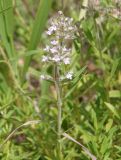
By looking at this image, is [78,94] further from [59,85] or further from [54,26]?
[54,26]

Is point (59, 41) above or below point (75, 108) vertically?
above

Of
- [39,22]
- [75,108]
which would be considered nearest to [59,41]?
[75,108]

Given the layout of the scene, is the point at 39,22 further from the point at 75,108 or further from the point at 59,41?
the point at 59,41

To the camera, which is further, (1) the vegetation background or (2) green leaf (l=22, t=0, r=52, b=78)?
(2) green leaf (l=22, t=0, r=52, b=78)

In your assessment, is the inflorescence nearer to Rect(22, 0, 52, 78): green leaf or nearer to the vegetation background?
the vegetation background

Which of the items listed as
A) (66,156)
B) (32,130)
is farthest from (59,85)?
(32,130)

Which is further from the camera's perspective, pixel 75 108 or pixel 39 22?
pixel 39 22

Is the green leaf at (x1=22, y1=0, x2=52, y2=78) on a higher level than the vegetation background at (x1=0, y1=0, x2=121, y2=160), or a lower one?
higher

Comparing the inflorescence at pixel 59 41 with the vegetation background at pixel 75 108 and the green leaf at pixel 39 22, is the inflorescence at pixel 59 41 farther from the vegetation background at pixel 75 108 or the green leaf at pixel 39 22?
the green leaf at pixel 39 22

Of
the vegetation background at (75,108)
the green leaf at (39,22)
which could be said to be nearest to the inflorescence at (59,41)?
Result: the vegetation background at (75,108)

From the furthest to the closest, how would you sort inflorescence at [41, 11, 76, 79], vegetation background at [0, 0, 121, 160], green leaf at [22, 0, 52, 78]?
1. green leaf at [22, 0, 52, 78]
2. vegetation background at [0, 0, 121, 160]
3. inflorescence at [41, 11, 76, 79]

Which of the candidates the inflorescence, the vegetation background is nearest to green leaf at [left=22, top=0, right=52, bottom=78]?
the vegetation background

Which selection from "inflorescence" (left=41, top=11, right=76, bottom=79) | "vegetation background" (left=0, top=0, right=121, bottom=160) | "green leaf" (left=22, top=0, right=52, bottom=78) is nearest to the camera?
"inflorescence" (left=41, top=11, right=76, bottom=79)
